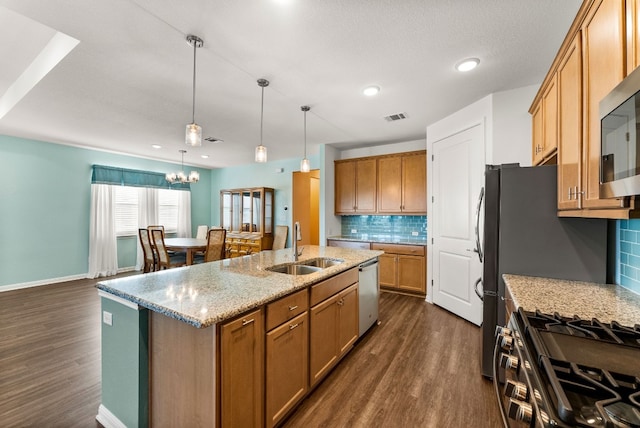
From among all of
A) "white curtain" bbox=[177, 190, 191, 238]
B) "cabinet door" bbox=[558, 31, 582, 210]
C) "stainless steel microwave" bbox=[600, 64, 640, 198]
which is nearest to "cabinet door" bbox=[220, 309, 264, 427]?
"stainless steel microwave" bbox=[600, 64, 640, 198]

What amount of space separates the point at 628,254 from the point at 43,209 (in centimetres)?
760

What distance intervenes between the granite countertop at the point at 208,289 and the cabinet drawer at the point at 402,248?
2.22 m

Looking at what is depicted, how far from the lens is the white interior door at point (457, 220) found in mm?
3143

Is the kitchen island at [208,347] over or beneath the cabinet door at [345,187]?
beneath

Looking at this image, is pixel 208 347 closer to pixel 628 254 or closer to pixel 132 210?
pixel 628 254

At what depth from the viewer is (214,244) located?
456cm

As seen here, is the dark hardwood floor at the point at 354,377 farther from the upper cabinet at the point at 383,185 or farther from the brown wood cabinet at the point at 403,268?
the upper cabinet at the point at 383,185

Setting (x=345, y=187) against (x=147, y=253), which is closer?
(x=147, y=253)

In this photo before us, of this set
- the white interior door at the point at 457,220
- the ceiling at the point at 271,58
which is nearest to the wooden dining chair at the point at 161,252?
the ceiling at the point at 271,58

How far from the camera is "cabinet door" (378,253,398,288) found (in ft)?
14.4

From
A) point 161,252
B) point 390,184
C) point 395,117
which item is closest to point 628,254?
point 395,117

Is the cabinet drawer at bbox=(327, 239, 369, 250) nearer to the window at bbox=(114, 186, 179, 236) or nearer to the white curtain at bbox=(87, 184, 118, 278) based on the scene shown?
the window at bbox=(114, 186, 179, 236)

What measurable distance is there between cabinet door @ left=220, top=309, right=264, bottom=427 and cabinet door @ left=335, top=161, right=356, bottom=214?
3.79 m

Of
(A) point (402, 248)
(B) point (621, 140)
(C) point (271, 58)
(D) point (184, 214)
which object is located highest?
(C) point (271, 58)
